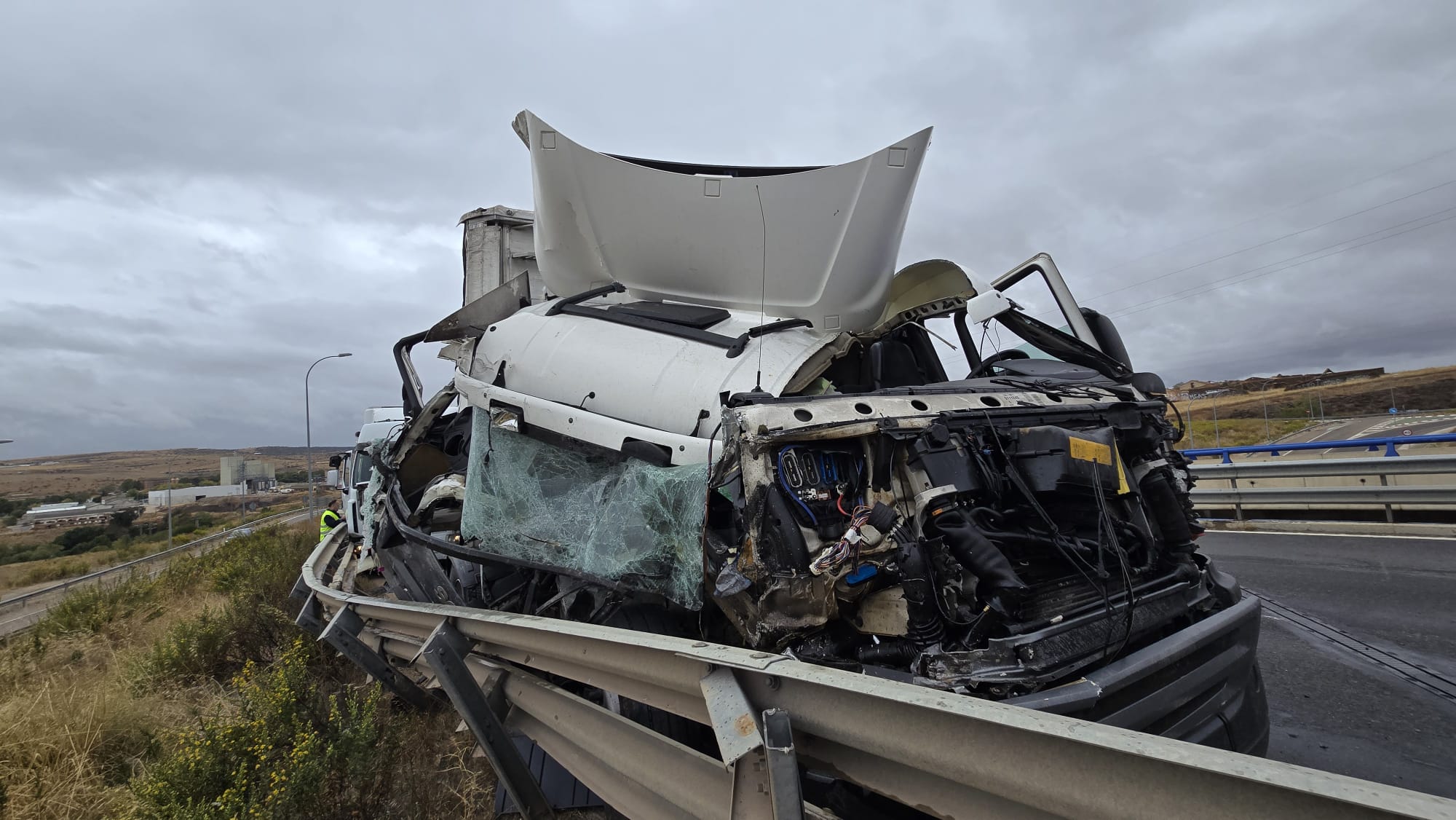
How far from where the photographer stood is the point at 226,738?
3195 millimetres

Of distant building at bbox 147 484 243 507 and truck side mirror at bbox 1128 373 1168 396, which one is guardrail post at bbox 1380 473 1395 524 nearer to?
truck side mirror at bbox 1128 373 1168 396

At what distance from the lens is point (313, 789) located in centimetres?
291

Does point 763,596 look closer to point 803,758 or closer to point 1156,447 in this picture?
point 803,758

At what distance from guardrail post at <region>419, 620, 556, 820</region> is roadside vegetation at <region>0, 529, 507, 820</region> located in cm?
51

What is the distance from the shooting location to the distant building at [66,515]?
134ft

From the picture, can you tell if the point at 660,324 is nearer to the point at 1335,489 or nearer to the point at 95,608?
the point at 1335,489

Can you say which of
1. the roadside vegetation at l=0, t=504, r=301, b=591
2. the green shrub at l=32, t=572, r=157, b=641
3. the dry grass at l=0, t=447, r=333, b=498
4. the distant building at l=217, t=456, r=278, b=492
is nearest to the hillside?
the dry grass at l=0, t=447, r=333, b=498

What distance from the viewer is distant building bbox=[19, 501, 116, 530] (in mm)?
40819

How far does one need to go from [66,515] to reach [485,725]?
60.4 metres

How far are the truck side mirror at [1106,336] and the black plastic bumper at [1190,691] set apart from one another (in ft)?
6.17

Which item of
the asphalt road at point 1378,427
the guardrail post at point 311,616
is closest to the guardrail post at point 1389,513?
the guardrail post at point 311,616

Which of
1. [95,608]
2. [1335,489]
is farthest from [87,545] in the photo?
[1335,489]

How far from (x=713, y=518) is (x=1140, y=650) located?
156cm

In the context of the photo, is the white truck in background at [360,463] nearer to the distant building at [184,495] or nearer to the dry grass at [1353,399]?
the dry grass at [1353,399]
